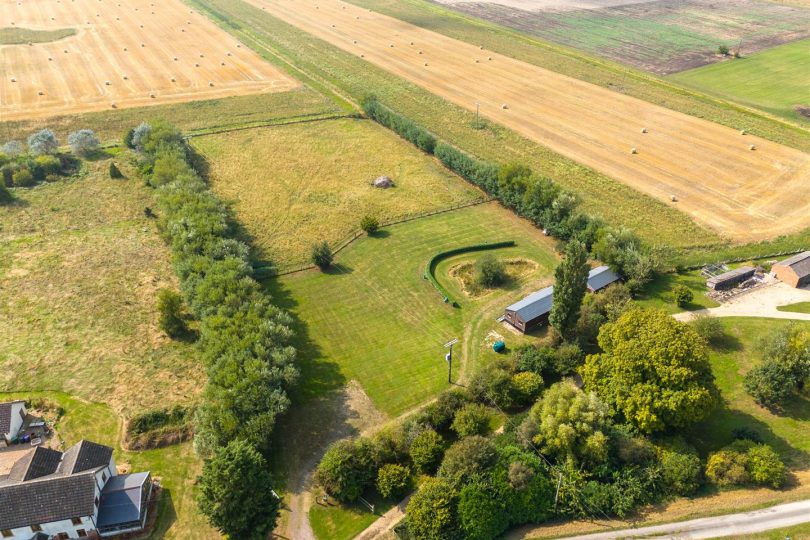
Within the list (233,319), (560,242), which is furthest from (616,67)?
(233,319)

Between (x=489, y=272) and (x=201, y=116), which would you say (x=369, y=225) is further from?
(x=201, y=116)

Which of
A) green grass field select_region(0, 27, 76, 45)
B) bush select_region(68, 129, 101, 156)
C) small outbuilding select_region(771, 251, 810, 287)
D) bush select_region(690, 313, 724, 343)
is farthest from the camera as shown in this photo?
green grass field select_region(0, 27, 76, 45)

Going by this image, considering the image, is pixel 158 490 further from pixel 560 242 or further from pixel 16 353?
pixel 560 242

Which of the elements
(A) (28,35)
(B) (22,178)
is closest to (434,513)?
(B) (22,178)

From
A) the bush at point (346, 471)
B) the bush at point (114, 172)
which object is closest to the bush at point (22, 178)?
the bush at point (114, 172)

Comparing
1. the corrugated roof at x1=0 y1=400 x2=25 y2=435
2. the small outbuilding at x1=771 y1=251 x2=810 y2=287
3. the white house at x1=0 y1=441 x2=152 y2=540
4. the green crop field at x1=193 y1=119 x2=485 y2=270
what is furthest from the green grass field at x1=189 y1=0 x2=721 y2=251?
the corrugated roof at x1=0 y1=400 x2=25 y2=435

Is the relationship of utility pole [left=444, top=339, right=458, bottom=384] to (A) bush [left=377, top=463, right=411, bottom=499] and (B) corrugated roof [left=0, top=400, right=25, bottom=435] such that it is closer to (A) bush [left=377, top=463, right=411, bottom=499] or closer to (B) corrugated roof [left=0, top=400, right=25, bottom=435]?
(A) bush [left=377, top=463, right=411, bottom=499]
